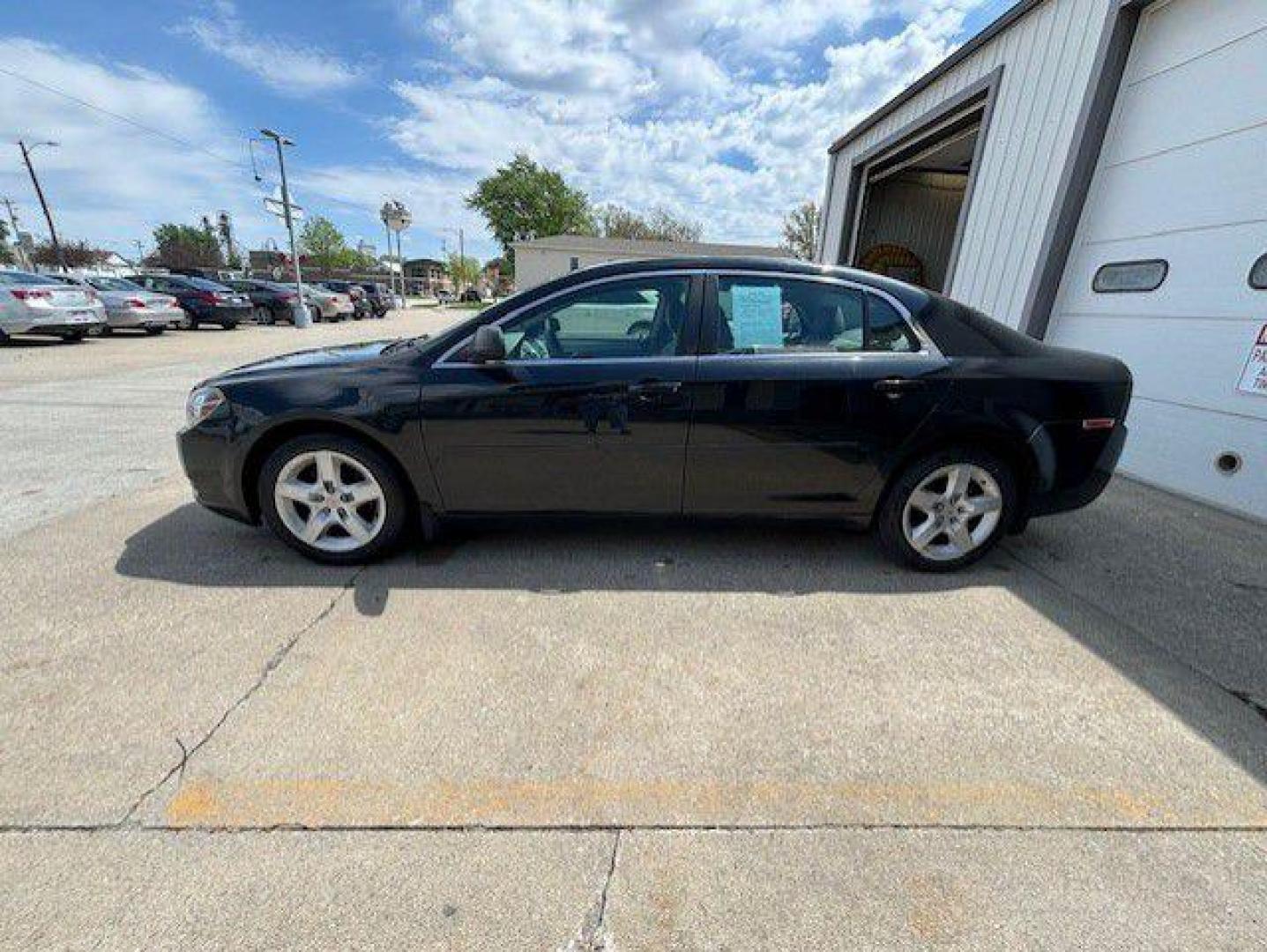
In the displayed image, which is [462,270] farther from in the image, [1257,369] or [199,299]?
[1257,369]

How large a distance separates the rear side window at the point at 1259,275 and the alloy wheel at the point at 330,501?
5.62m

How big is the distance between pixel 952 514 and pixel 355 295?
1108 inches

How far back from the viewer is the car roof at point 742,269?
3.02 meters

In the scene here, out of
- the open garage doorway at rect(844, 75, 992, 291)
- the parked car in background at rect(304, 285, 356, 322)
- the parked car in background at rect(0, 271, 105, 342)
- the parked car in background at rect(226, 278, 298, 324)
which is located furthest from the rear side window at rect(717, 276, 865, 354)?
the parked car in background at rect(304, 285, 356, 322)

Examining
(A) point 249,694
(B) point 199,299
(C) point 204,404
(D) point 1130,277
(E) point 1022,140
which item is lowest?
(A) point 249,694

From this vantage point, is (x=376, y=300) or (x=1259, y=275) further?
(x=376, y=300)

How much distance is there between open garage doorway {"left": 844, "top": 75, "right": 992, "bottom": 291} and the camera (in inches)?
371

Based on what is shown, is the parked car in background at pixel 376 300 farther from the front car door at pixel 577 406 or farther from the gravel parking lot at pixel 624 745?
the front car door at pixel 577 406

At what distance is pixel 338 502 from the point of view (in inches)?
120

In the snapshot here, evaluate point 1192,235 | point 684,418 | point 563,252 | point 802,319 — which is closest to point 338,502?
point 684,418

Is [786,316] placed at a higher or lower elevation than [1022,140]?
lower

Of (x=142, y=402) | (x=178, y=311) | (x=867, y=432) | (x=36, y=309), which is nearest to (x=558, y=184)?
(x=178, y=311)

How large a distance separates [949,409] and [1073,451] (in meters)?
0.74

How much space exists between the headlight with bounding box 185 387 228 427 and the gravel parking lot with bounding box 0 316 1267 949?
738mm
